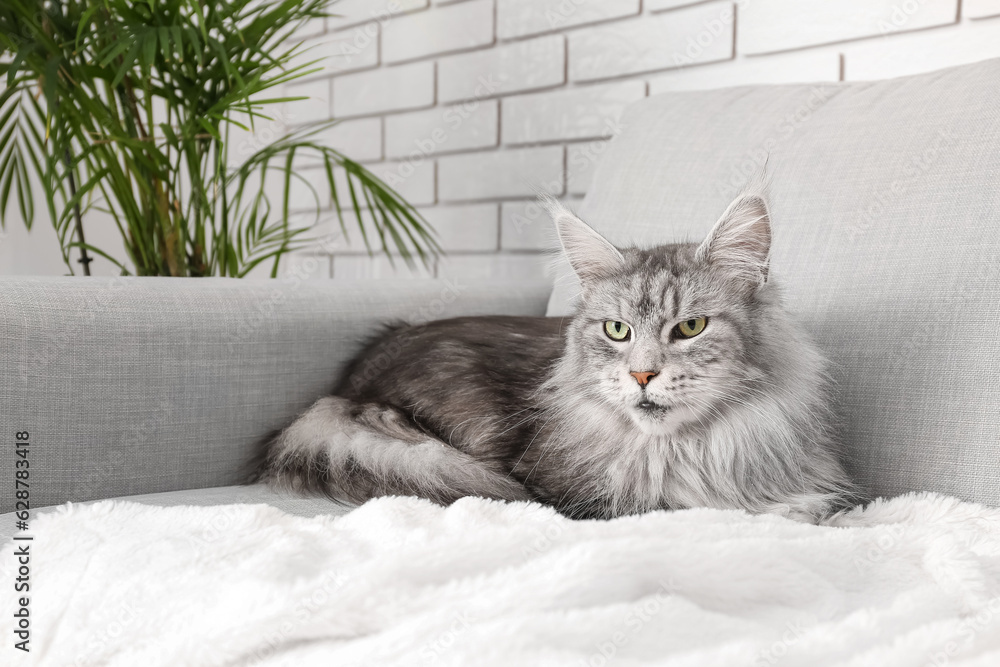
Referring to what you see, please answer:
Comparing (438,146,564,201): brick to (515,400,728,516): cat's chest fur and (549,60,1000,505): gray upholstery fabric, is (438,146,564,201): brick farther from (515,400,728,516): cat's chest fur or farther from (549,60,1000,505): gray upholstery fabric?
(515,400,728,516): cat's chest fur

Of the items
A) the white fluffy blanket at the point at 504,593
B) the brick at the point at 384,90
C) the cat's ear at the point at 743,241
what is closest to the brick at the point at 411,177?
the brick at the point at 384,90

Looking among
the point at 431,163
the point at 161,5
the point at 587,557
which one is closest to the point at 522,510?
the point at 587,557

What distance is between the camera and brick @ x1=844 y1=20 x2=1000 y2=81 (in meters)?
1.76

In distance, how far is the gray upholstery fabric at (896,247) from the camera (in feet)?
3.96

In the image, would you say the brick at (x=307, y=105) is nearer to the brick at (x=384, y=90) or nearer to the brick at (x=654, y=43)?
the brick at (x=384, y=90)

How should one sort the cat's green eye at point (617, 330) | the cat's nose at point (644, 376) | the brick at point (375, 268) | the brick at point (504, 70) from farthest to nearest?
the brick at point (375, 268) < the brick at point (504, 70) < the cat's green eye at point (617, 330) < the cat's nose at point (644, 376)

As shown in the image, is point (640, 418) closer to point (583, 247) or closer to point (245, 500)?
point (583, 247)

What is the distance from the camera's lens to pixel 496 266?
2664mm

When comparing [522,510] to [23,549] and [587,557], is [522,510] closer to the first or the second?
[587,557]

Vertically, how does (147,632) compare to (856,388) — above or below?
below

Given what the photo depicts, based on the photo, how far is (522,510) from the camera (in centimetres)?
104

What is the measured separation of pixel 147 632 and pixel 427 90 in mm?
2276

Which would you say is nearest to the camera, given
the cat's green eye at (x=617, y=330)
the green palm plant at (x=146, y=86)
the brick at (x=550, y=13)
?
the cat's green eye at (x=617, y=330)

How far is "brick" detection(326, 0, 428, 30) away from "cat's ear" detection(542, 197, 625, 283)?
1717 mm
